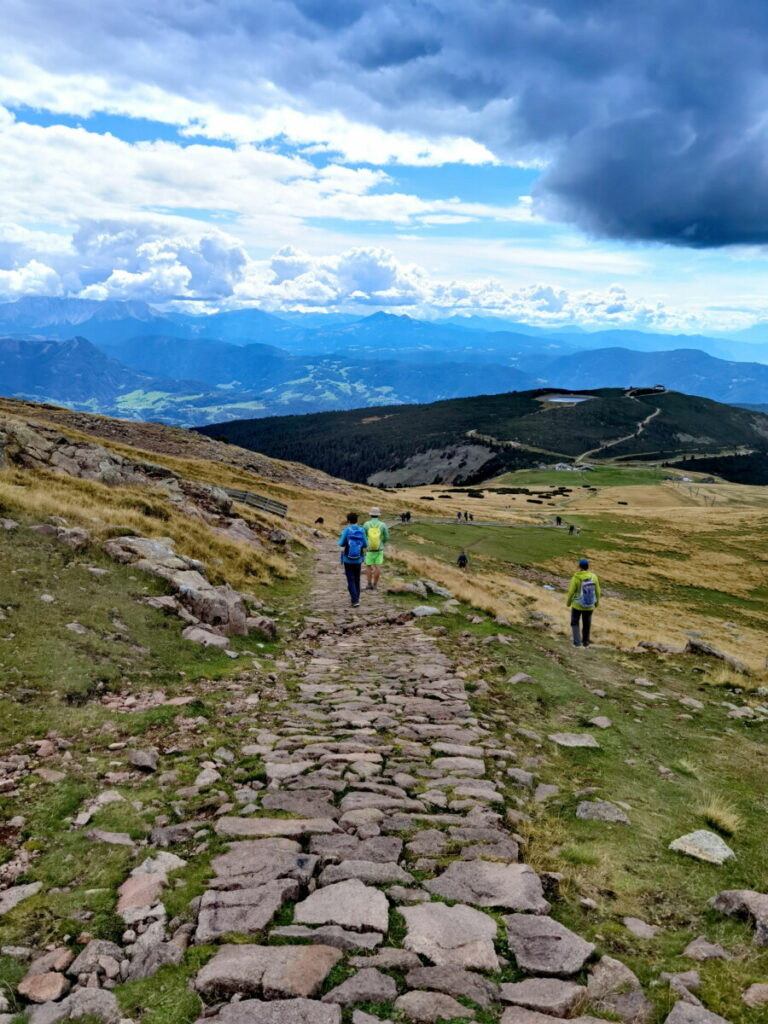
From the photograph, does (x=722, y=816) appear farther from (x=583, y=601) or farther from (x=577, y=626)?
(x=577, y=626)

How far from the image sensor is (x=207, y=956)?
438cm

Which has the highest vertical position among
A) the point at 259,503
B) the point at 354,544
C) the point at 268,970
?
the point at 354,544

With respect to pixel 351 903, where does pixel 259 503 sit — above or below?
above

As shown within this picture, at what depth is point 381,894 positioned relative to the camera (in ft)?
16.8

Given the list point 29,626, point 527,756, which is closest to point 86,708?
point 29,626

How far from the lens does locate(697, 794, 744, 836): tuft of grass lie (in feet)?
23.1

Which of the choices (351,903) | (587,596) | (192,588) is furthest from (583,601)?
(351,903)

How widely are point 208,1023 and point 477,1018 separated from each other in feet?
5.65

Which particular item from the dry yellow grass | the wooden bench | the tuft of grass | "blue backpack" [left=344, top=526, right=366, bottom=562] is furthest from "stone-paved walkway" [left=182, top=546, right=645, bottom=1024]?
the wooden bench

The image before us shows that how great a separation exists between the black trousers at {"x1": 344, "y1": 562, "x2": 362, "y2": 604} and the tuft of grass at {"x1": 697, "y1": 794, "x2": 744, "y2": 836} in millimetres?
12172

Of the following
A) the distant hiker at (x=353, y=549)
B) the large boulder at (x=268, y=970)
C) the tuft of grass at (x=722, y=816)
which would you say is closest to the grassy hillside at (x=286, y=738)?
the tuft of grass at (x=722, y=816)

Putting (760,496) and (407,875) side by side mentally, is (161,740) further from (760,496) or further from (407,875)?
(760,496)

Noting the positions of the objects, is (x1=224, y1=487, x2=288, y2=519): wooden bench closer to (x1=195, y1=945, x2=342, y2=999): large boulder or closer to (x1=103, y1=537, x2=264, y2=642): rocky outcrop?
(x1=103, y1=537, x2=264, y2=642): rocky outcrop

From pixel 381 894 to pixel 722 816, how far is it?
182 inches
